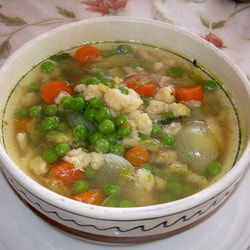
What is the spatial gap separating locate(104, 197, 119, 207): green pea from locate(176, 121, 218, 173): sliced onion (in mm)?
267

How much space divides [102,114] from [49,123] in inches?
7.1

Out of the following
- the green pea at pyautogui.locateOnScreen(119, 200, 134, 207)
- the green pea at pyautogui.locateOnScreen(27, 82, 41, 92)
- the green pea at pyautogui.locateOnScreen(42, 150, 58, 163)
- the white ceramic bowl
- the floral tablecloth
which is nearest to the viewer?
the white ceramic bowl

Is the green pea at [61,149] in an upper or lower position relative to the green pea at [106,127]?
lower

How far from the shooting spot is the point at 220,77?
177 cm

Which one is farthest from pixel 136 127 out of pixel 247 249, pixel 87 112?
pixel 247 249

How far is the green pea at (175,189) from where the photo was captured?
1472 millimetres

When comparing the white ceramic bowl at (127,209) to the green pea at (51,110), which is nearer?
the white ceramic bowl at (127,209)

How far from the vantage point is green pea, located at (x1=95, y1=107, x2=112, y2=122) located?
1.58 metres

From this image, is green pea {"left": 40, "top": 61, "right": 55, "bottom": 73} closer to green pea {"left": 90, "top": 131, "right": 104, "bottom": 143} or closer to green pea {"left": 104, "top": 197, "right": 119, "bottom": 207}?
green pea {"left": 90, "top": 131, "right": 104, "bottom": 143}

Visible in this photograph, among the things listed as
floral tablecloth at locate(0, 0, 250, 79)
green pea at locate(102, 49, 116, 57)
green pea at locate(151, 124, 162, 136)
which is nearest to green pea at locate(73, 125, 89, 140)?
green pea at locate(151, 124, 162, 136)

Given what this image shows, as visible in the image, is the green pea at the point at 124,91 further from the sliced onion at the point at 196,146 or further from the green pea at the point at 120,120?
the sliced onion at the point at 196,146

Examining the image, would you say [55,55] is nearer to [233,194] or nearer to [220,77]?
[220,77]

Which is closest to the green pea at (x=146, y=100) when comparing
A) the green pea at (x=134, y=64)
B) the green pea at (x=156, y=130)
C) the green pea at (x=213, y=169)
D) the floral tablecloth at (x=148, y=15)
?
the green pea at (x=156, y=130)

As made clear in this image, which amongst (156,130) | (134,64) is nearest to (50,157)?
(156,130)
